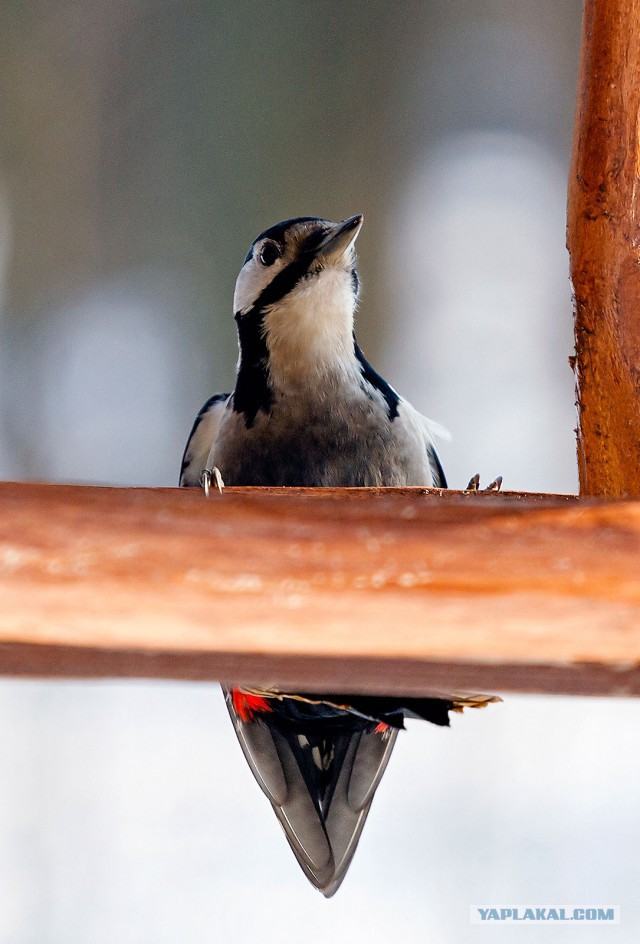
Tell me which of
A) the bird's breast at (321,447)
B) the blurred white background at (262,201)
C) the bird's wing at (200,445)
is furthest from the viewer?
the blurred white background at (262,201)

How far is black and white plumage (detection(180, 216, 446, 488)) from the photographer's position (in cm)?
79

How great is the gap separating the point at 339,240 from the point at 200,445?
267 mm

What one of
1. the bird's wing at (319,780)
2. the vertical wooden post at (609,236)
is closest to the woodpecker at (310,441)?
the bird's wing at (319,780)

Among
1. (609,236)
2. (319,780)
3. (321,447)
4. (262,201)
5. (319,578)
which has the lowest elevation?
(319,780)

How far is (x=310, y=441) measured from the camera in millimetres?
788

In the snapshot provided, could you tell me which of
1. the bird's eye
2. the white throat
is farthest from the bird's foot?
the bird's eye

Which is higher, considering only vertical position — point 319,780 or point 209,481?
point 209,481

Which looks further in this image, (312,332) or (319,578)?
(312,332)

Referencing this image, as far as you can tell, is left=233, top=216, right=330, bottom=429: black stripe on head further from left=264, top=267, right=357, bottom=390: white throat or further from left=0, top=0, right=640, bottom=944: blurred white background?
left=0, top=0, right=640, bottom=944: blurred white background

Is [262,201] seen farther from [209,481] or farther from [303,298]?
[209,481]

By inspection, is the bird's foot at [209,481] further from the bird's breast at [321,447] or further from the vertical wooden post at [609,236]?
the vertical wooden post at [609,236]

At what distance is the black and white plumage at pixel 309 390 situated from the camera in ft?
2.58

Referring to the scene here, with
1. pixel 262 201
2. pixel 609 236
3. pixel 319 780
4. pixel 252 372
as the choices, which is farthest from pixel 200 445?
pixel 262 201

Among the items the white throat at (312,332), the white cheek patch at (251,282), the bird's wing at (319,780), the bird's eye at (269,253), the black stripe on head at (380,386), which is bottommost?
the bird's wing at (319,780)
